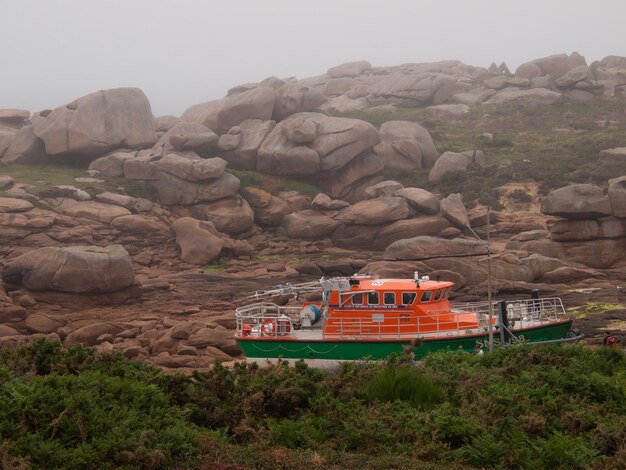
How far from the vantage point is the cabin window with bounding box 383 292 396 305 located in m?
24.5

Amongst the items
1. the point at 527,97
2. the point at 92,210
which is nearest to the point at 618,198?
the point at 92,210

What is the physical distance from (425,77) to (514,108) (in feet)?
40.2

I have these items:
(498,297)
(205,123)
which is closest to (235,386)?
(498,297)

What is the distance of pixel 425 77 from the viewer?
271ft

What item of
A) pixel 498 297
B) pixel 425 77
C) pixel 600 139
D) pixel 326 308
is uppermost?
pixel 425 77

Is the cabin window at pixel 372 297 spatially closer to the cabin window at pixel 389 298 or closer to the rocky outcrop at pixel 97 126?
the cabin window at pixel 389 298

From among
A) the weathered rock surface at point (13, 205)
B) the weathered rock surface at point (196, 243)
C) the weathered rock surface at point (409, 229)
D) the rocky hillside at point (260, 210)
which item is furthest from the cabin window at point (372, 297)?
the weathered rock surface at point (13, 205)

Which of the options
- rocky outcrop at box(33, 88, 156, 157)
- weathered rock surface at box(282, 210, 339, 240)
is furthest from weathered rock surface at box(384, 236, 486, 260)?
rocky outcrop at box(33, 88, 156, 157)

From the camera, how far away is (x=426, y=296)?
80.6ft

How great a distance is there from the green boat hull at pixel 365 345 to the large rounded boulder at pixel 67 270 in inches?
473

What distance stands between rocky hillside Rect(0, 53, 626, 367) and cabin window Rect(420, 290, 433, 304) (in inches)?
316

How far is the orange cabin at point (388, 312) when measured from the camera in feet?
79.6

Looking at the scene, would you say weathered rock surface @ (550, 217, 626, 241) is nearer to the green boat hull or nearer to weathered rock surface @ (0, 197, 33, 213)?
the green boat hull

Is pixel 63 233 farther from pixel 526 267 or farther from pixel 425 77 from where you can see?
pixel 425 77
